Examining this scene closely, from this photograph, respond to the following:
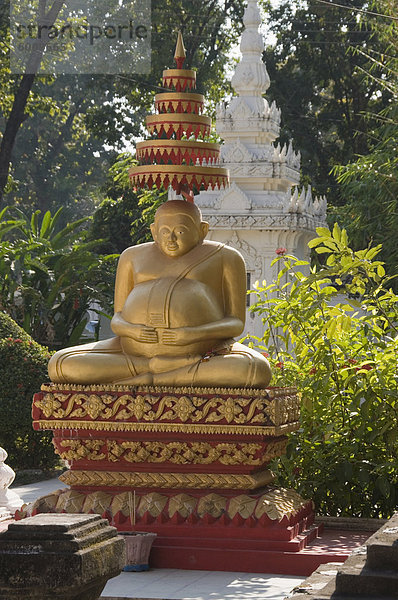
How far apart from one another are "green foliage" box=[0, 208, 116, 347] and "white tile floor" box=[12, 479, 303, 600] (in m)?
9.10

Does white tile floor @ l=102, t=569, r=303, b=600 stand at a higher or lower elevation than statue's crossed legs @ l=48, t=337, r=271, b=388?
lower

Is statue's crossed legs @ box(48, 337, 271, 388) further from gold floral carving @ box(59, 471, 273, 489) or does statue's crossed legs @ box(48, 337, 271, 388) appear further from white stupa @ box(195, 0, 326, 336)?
white stupa @ box(195, 0, 326, 336)

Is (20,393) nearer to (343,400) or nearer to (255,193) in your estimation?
(343,400)

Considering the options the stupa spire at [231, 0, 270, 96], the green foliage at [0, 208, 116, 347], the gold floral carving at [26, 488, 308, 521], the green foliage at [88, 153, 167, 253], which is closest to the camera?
the gold floral carving at [26, 488, 308, 521]

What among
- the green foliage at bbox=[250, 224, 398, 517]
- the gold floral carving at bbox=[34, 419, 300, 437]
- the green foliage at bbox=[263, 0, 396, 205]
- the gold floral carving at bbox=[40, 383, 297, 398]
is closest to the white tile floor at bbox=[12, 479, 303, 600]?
the gold floral carving at bbox=[34, 419, 300, 437]

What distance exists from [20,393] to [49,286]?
5221mm

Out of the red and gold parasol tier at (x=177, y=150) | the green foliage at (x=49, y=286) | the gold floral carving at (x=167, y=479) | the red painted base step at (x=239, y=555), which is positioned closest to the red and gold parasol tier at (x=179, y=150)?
the red and gold parasol tier at (x=177, y=150)

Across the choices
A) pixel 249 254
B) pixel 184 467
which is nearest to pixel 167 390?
pixel 184 467

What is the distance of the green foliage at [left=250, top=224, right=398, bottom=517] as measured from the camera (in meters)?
8.23

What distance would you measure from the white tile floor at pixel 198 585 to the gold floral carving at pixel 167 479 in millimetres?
647

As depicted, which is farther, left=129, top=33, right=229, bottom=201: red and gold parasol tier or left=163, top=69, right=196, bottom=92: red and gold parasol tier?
left=163, top=69, right=196, bottom=92: red and gold parasol tier

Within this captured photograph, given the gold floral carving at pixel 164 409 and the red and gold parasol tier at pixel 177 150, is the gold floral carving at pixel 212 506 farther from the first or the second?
the red and gold parasol tier at pixel 177 150

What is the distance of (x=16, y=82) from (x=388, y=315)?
17150 mm

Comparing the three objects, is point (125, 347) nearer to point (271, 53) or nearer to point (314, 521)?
point (314, 521)
